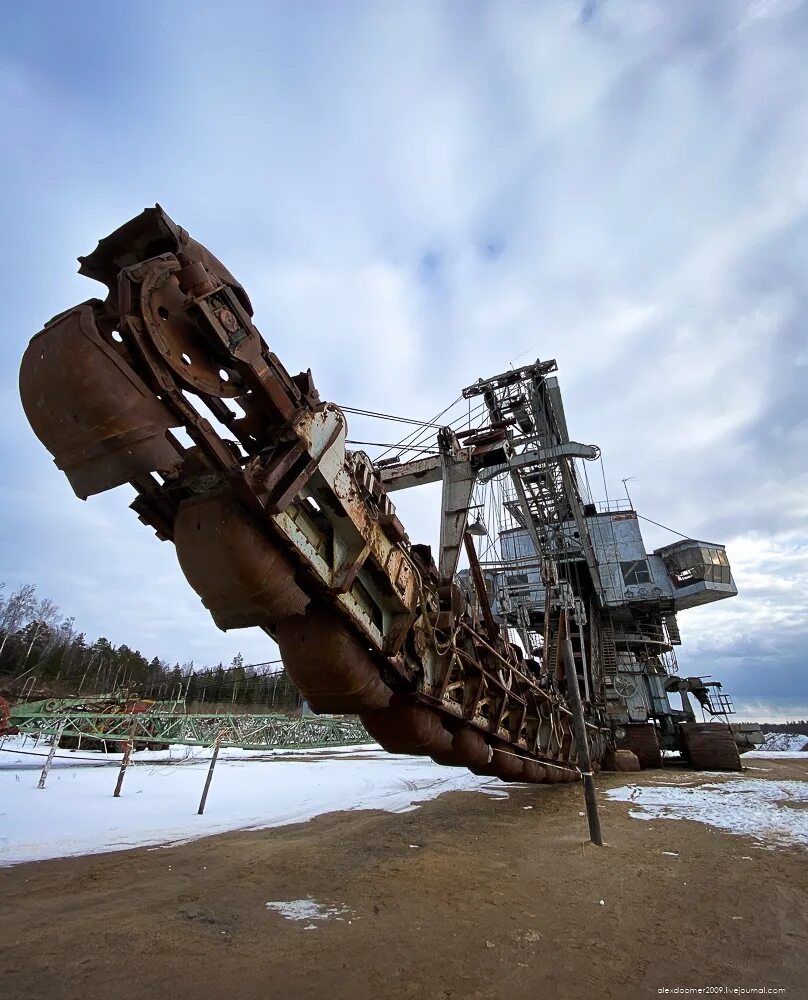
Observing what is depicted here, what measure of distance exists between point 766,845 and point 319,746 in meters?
30.2

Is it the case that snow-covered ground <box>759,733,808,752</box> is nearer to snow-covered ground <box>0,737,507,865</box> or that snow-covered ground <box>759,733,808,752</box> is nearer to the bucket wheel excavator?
snow-covered ground <box>0,737,507,865</box>

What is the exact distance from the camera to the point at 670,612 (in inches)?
1027

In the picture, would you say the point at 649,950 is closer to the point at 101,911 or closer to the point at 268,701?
the point at 101,911

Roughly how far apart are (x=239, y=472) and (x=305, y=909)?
3937 millimetres

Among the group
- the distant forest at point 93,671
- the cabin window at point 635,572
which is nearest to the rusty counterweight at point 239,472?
the cabin window at point 635,572

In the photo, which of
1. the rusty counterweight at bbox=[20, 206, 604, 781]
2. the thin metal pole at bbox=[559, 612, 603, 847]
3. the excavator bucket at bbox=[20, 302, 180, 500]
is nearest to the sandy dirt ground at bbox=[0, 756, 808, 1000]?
the thin metal pole at bbox=[559, 612, 603, 847]

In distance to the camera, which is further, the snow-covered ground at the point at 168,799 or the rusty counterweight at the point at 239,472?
the snow-covered ground at the point at 168,799

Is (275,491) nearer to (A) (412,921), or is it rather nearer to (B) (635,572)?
(A) (412,921)

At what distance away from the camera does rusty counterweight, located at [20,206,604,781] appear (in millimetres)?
3002

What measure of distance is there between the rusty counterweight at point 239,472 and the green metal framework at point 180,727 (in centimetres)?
1323

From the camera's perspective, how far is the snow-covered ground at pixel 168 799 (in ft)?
25.0

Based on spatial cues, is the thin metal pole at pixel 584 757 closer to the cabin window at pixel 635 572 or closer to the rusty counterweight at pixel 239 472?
the rusty counterweight at pixel 239 472

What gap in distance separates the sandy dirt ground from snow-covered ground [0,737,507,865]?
1.44 meters

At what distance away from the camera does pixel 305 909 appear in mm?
4352
